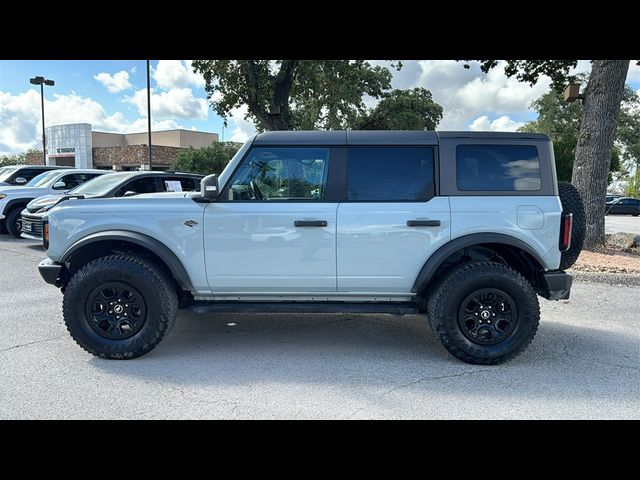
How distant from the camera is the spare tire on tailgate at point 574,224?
4.05 meters

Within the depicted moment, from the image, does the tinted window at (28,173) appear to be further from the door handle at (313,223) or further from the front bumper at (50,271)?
the door handle at (313,223)

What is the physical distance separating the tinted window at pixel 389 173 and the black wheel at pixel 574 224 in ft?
4.52

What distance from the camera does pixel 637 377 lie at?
356 centimetres

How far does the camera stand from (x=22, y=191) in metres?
10.4

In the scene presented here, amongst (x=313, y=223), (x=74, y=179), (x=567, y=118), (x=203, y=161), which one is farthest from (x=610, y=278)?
(x=567, y=118)

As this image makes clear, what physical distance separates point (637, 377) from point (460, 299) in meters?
1.57

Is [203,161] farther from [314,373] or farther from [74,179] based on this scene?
[314,373]

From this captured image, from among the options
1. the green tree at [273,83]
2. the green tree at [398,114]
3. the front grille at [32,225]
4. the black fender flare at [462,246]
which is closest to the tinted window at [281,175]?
the black fender flare at [462,246]

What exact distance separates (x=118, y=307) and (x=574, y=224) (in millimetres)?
4272

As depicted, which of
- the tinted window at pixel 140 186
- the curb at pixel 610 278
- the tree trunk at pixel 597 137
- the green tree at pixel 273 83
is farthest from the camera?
the green tree at pixel 273 83

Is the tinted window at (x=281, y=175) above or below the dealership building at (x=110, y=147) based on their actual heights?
below

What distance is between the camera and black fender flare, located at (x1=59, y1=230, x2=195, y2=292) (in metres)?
3.74
